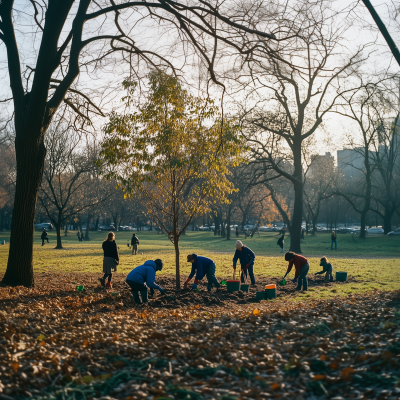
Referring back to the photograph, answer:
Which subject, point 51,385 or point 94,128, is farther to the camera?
point 94,128

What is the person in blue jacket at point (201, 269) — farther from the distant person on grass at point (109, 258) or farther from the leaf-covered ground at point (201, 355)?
the leaf-covered ground at point (201, 355)

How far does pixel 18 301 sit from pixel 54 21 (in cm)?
693

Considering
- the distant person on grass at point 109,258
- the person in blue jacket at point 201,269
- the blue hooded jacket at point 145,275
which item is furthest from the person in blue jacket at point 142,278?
the distant person on grass at point 109,258

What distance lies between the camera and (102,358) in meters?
4.39

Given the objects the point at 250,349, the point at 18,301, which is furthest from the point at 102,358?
the point at 18,301

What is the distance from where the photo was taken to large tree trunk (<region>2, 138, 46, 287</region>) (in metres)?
9.41

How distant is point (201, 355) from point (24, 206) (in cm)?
695

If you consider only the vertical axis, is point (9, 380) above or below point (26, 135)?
below

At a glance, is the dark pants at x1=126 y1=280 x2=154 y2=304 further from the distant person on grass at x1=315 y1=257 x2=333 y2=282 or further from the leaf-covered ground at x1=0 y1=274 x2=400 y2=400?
the distant person on grass at x1=315 y1=257 x2=333 y2=282

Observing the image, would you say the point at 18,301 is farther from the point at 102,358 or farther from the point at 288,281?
the point at 288,281

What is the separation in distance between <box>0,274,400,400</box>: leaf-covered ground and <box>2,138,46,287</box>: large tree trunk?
2.86 meters

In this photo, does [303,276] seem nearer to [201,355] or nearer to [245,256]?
[245,256]

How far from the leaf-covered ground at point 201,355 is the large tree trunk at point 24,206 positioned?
2865 millimetres

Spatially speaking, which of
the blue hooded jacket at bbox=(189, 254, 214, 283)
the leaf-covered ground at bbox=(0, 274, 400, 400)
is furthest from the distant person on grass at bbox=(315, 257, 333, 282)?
the leaf-covered ground at bbox=(0, 274, 400, 400)
